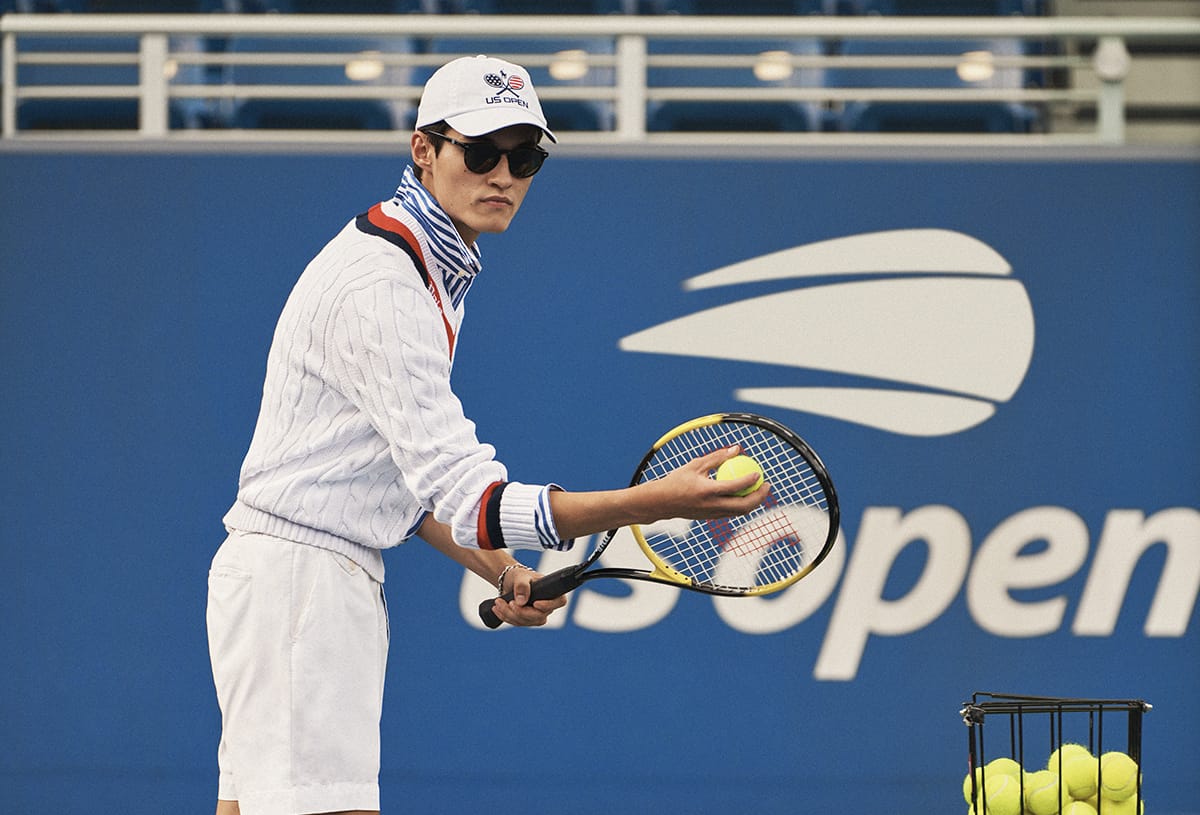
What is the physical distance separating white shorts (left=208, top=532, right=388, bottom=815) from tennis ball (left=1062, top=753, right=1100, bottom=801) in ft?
4.01

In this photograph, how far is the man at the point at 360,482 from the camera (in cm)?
196

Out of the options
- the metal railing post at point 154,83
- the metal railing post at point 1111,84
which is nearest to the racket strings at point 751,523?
the metal railing post at point 1111,84

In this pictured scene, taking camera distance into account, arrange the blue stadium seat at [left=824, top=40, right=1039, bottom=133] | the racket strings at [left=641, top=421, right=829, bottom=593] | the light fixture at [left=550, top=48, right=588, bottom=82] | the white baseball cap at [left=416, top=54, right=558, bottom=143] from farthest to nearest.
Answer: the blue stadium seat at [left=824, top=40, right=1039, bottom=133] → the light fixture at [left=550, top=48, right=588, bottom=82] → the racket strings at [left=641, top=421, right=829, bottom=593] → the white baseball cap at [left=416, top=54, right=558, bottom=143]

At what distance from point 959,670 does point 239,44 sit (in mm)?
3129

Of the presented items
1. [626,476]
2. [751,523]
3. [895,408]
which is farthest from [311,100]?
[751,523]

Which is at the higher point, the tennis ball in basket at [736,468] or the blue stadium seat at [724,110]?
the blue stadium seat at [724,110]

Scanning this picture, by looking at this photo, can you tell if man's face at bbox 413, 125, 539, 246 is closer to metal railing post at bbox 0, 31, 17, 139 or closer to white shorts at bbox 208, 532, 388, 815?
white shorts at bbox 208, 532, 388, 815

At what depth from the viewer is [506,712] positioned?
4031 mm

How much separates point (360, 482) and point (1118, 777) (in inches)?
54.8

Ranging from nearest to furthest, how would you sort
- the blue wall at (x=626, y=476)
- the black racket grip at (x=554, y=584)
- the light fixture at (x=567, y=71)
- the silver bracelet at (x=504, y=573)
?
the black racket grip at (x=554, y=584) < the silver bracelet at (x=504, y=573) < the blue wall at (x=626, y=476) < the light fixture at (x=567, y=71)

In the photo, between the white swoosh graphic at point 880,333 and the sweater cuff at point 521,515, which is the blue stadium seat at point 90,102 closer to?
the white swoosh graphic at point 880,333

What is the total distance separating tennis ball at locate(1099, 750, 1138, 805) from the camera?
8.20 ft

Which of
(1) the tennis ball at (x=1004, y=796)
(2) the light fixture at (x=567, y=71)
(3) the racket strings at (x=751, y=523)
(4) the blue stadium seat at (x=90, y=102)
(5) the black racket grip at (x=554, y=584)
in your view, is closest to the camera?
(5) the black racket grip at (x=554, y=584)

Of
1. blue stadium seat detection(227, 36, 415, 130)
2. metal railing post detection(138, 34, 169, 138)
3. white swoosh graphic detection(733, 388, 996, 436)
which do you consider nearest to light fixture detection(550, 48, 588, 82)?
blue stadium seat detection(227, 36, 415, 130)
